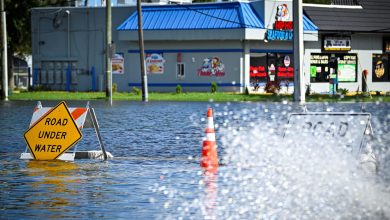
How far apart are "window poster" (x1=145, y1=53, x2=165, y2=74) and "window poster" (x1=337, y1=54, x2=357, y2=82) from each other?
11758mm

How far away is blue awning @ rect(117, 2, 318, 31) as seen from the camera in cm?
6397

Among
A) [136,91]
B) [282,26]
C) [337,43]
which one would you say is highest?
[282,26]

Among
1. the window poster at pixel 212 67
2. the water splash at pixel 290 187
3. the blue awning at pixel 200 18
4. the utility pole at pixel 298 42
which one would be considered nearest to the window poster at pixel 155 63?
the blue awning at pixel 200 18

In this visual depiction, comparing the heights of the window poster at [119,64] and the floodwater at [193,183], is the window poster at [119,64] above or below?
above

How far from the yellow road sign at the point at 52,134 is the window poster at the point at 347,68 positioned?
52353 mm

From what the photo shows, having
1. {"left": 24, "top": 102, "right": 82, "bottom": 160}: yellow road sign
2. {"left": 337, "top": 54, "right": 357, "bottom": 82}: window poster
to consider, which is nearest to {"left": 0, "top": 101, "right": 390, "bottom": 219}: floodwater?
{"left": 24, "top": 102, "right": 82, "bottom": 160}: yellow road sign

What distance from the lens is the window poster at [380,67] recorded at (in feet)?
237

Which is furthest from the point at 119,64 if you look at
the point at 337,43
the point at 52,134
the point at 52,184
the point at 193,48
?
the point at 52,184

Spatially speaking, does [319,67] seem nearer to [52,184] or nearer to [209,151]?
[209,151]

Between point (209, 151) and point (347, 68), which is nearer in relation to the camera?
point (209, 151)

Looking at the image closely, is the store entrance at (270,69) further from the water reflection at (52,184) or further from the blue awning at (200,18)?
the water reflection at (52,184)

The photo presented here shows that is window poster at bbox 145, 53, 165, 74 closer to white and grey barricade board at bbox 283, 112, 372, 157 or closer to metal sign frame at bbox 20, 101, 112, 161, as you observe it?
metal sign frame at bbox 20, 101, 112, 161

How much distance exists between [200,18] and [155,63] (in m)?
4.61

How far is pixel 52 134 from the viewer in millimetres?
18359
